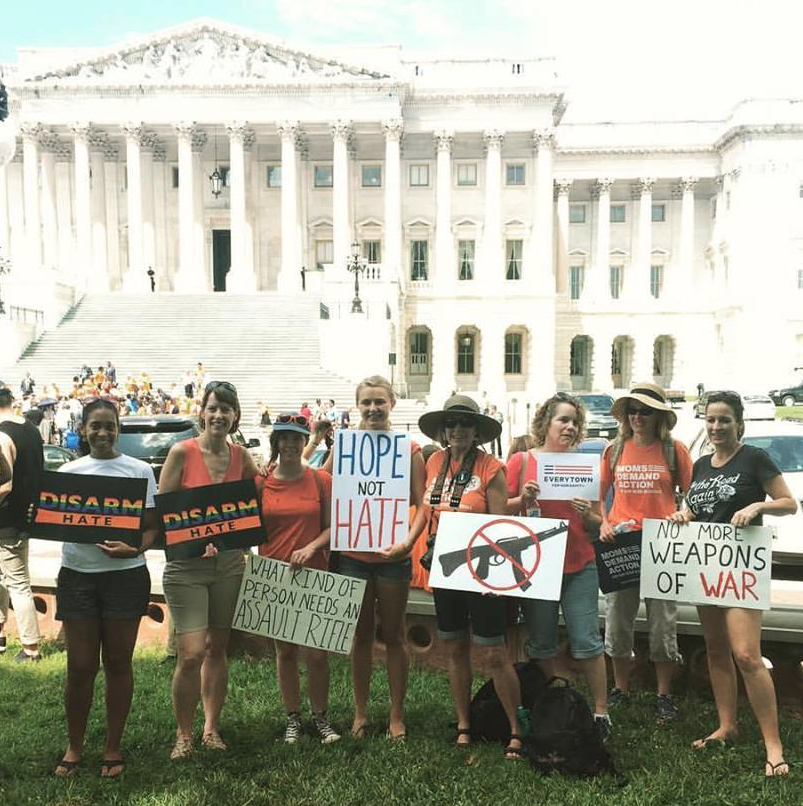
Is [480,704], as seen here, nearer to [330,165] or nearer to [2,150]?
[2,150]

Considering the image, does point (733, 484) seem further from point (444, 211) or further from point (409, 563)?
point (444, 211)

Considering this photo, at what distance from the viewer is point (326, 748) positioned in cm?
519

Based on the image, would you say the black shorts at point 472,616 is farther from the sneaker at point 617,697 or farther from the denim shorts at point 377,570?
the sneaker at point 617,697

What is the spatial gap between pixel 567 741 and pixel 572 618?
2.59 feet

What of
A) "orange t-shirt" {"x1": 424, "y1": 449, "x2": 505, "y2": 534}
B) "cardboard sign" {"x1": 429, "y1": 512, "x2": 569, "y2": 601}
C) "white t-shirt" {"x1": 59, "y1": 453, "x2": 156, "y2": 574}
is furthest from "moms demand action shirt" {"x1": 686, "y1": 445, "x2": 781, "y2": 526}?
"white t-shirt" {"x1": 59, "y1": 453, "x2": 156, "y2": 574}

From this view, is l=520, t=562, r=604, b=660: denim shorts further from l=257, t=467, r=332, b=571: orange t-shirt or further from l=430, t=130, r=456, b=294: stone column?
l=430, t=130, r=456, b=294: stone column

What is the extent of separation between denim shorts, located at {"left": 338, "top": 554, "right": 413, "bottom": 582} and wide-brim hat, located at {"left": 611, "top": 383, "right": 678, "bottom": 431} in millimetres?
1837

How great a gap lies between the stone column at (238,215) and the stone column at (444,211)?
11.1 metres

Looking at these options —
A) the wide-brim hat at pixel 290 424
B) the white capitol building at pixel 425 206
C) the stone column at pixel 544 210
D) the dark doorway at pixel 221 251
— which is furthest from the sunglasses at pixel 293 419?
the dark doorway at pixel 221 251

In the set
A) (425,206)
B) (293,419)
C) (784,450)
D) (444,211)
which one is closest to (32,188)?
(425,206)

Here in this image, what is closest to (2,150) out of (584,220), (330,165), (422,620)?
(422,620)

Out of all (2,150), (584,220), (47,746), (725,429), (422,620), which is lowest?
(47,746)

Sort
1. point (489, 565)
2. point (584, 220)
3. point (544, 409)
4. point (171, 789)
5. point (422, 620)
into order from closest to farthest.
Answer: point (171, 789) < point (489, 565) < point (544, 409) < point (422, 620) < point (584, 220)

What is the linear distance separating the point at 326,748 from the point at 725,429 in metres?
3.32
